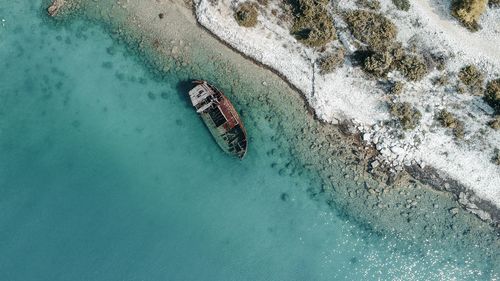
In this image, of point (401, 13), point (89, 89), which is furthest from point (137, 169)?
point (401, 13)

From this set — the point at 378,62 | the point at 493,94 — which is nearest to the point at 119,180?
the point at 378,62

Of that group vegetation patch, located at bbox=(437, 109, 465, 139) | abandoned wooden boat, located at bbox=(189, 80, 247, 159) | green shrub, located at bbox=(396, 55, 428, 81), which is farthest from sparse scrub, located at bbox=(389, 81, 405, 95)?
abandoned wooden boat, located at bbox=(189, 80, 247, 159)

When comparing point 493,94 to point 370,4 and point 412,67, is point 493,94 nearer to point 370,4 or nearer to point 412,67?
point 412,67

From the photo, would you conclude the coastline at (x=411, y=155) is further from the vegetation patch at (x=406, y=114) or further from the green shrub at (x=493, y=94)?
the green shrub at (x=493, y=94)

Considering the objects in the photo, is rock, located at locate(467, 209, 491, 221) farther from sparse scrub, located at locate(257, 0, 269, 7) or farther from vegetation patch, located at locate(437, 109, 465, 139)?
sparse scrub, located at locate(257, 0, 269, 7)

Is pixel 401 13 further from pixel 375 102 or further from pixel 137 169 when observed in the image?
pixel 137 169

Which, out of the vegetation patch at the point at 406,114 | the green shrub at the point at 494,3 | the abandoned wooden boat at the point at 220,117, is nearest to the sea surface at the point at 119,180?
the abandoned wooden boat at the point at 220,117
